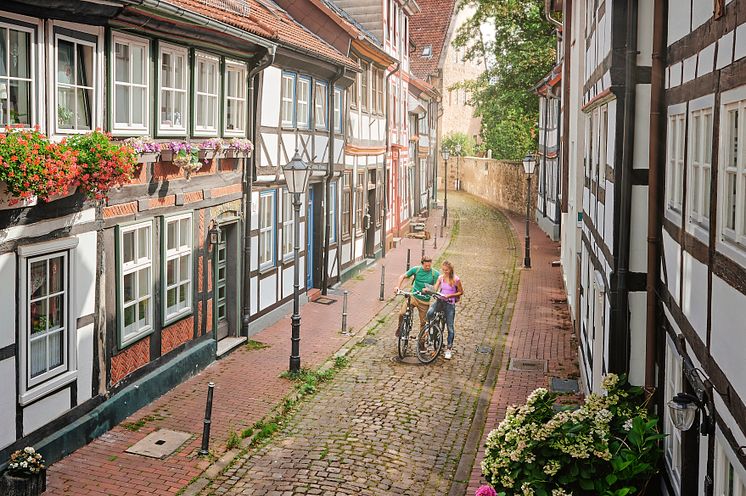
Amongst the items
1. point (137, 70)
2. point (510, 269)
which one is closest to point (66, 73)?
point (137, 70)

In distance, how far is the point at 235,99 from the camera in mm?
15039

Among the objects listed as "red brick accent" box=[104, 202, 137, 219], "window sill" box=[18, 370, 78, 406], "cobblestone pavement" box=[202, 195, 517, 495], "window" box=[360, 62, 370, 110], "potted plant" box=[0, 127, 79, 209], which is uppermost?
"window" box=[360, 62, 370, 110]

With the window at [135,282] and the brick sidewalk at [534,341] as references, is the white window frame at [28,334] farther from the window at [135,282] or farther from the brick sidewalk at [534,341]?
the brick sidewalk at [534,341]

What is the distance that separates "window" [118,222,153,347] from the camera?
37.5 feet

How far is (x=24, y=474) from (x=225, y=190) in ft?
22.2

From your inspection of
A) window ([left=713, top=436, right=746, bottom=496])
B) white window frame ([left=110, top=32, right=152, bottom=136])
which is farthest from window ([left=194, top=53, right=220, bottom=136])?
window ([left=713, top=436, right=746, bottom=496])

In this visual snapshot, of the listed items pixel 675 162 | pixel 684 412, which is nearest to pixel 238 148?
pixel 675 162

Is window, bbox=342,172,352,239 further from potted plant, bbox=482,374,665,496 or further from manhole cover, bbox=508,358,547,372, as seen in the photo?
potted plant, bbox=482,374,665,496

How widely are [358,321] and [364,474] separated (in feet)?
27.5

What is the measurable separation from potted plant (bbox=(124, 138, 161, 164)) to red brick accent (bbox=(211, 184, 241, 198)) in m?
2.25

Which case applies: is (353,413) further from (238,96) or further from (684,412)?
(684,412)

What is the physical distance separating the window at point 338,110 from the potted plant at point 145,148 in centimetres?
977

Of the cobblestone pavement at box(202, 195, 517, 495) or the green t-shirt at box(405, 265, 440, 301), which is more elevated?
the green t-shirt at box(405, 265, 440, 301)

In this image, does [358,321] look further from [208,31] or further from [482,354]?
[208,31]
